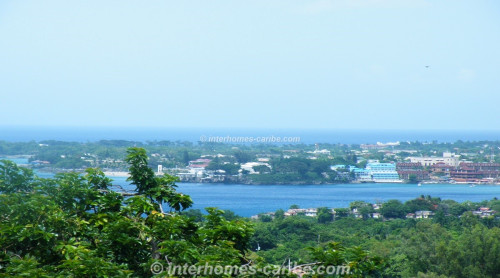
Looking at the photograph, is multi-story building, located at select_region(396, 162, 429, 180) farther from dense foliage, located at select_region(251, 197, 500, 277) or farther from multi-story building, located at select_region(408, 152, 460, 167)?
dense foliage, located at select_region(251, 197, 500, 277)

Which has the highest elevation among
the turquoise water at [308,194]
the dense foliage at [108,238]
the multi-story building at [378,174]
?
the dense foliage at [108,238]

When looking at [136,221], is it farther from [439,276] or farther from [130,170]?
[439,276]

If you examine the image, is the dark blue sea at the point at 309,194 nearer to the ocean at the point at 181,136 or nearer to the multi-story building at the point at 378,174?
the multi-story building at the point at 378,174

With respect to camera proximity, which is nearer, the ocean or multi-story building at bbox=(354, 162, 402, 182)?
multi-story building at bbox=(354, 162, 402, 182)

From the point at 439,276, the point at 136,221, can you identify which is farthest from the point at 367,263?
the point at 439,276

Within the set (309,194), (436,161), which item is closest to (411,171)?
(436,161)

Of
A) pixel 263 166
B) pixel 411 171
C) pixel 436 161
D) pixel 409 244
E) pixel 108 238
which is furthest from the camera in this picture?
pixel 436 161

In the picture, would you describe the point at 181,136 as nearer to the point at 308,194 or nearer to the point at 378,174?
the point at 378,174

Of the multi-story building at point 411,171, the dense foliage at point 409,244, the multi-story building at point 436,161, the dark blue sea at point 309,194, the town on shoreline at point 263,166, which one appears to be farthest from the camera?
the multi-story building at point 436,161

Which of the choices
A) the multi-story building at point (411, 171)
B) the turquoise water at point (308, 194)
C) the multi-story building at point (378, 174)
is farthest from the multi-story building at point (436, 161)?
the turquoise water at point (308, 194)

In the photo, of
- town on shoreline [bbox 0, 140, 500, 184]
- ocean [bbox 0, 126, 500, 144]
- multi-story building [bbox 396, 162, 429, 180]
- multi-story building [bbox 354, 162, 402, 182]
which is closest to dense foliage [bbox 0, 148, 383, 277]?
town on shoreline [bbox 0, 140, 500, 184]
